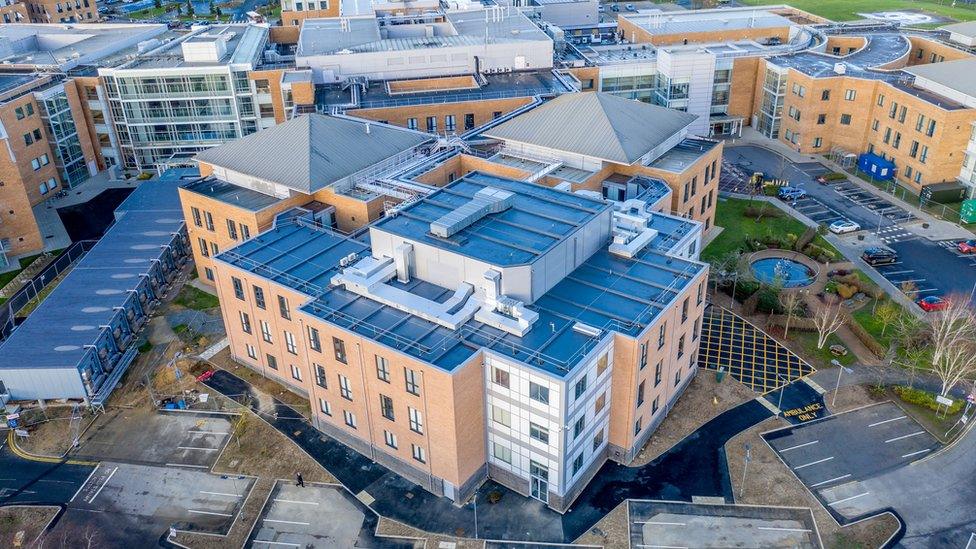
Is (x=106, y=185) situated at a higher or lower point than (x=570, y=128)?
lower

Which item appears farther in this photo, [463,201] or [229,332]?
[229,332]

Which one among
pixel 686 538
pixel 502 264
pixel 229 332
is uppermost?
pixel 502 264

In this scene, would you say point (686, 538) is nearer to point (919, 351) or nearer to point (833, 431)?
point (833, 431)

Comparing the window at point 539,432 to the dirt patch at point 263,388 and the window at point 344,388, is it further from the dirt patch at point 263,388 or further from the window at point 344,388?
the dirt patch at point 263,388

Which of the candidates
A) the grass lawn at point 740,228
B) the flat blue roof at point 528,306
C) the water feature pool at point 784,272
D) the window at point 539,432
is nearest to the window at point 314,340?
the flat blue roof at point 528,306

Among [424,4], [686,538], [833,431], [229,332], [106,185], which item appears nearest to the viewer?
[686,538]

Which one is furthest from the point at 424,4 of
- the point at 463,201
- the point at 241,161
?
the point at 463,201
